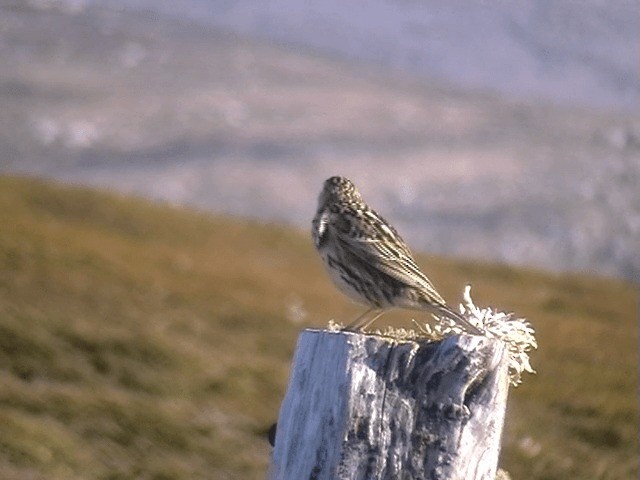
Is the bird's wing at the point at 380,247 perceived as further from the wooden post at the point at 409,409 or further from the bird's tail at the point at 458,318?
the wooden post at the point at 409,409

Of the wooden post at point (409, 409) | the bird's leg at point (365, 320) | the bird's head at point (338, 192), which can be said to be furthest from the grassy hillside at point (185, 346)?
the wooden post at point (409, 409)

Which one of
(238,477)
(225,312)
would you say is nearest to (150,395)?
(238,477)

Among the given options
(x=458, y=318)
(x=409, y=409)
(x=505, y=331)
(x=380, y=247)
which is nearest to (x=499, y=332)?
(x=505, y=331)

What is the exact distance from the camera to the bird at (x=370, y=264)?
4805 millimetres

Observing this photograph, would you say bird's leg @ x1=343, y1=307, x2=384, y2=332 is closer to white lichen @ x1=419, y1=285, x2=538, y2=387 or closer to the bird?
the bird

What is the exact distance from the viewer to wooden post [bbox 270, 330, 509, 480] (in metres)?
3.72

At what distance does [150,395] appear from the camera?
1395 cm

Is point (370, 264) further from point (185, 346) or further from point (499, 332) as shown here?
point (185, 346)

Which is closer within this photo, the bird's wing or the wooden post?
the wooden post

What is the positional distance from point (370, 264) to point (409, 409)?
49.0 inches

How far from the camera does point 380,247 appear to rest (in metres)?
4.88

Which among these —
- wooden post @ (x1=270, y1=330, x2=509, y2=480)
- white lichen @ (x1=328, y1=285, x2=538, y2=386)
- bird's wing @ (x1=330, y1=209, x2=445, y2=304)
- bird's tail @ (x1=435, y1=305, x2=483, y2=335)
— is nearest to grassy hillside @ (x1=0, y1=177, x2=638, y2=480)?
bird's wing @ (x1=330, y1=209, x2=445, y2=304)

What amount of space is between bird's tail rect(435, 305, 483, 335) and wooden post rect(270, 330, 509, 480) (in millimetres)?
482

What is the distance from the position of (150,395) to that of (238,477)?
2589 mm
